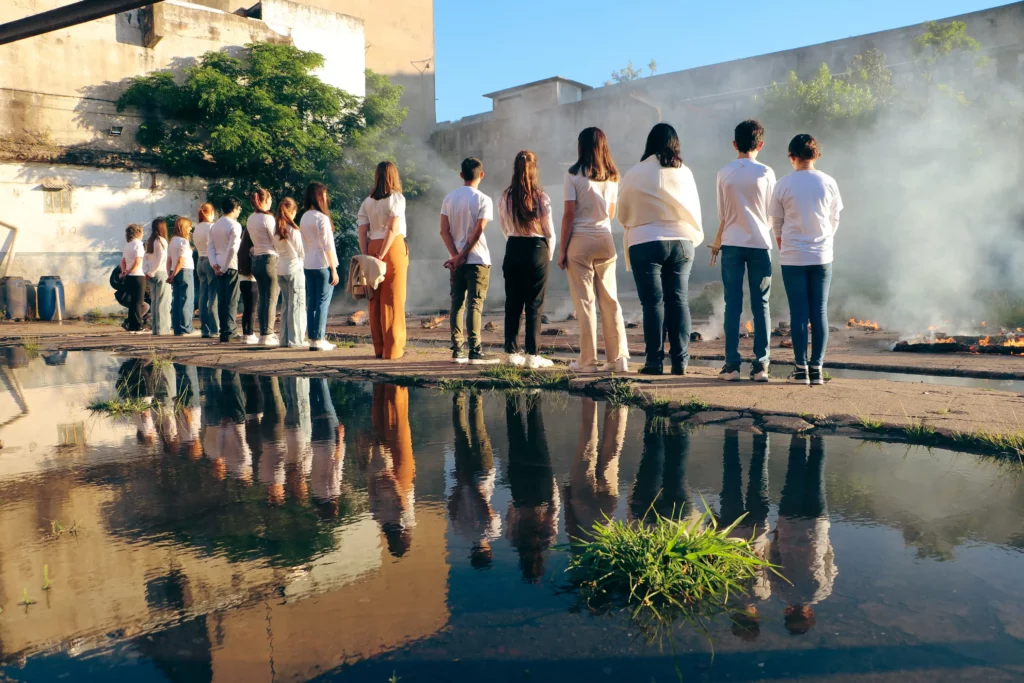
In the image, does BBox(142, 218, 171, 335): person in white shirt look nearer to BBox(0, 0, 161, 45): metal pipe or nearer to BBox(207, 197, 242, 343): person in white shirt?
BBox(207, 197, 242, 343): person in white shirt

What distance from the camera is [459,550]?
2949mm

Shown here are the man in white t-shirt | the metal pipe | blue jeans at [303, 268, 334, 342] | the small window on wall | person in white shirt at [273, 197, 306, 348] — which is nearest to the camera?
the metal pipe

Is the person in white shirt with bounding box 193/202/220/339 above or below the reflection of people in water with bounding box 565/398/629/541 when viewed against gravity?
above

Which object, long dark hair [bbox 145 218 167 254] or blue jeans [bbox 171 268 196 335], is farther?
blue jeans [bbox 171 268 196 335]

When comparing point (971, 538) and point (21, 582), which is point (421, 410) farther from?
point (971, 538)

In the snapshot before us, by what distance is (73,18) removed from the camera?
12.6ft

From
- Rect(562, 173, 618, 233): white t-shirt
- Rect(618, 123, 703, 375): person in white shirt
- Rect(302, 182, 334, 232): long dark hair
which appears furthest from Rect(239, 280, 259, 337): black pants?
Rect(618, 123, 703, 375): person in white shirt

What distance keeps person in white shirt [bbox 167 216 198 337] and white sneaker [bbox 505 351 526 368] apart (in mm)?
6406

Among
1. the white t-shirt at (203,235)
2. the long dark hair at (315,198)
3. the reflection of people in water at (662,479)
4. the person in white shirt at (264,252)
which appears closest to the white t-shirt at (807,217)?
the reflection of people in water at (662,479)

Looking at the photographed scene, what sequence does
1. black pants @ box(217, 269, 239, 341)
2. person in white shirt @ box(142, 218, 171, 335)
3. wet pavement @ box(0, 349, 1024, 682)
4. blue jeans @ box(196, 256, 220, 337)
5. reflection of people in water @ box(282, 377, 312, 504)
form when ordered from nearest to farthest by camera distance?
wet pavement @ box(0, 349, 1024, 682), reflection of people in water @ box(282, 377, 312, 504), black pants @ box(217, 269, 239, 341), blue jeans @ box(196, 256, 220, 337), person in white shirt @ box(142, 218, 171, 335)

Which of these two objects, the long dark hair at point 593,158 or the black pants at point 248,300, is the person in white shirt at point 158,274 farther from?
the long dark hair at point 593,158

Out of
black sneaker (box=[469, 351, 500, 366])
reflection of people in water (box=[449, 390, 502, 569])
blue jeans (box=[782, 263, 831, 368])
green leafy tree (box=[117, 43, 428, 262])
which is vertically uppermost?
green leafy tree (box=[117, 43, 428, 262])

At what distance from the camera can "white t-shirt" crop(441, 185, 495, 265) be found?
7.88 metres

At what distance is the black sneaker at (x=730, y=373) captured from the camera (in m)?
6.75
